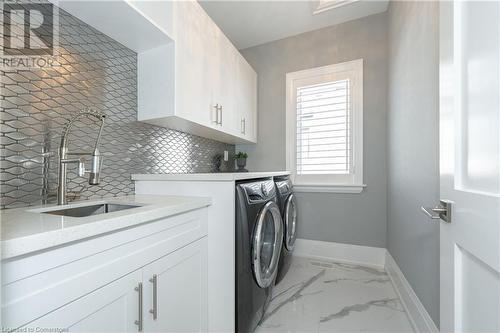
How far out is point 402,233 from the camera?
170 centimetres

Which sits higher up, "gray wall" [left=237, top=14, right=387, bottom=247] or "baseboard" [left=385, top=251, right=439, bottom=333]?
"gray wall" [left=237, top=14, right=387, bottom=247]

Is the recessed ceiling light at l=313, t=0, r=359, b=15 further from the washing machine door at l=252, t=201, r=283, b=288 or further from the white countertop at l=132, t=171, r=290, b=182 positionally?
the washing machine door at l=252, t=201, r=283, b=288

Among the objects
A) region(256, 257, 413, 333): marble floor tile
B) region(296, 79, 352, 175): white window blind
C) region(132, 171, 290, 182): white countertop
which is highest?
region(296, 79, 352, 175): white window blind

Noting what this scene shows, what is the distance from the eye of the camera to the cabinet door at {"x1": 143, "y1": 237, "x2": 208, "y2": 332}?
886mm

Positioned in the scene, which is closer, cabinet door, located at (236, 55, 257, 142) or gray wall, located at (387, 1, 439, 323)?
gray wall, located at (387, 1, 439, 323)

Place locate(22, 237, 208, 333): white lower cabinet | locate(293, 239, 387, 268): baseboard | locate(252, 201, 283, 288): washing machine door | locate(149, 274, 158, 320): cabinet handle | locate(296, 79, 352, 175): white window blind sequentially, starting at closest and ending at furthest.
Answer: locate(22, 237, 208, 333): white lower cabinet < locate(149, 274, 158, 320): cabinet handle < locate(252, 201, 283, 288): washing machine door < locate(293, 239, 387, 268): baseboard < locate(296, 79, 352, 175): white window blind

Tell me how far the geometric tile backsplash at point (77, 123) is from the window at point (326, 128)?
5.18ft

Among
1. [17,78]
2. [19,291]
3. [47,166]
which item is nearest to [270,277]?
[19,291]

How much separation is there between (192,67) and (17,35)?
86cm

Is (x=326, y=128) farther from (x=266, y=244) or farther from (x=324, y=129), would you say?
(x=266, y=244)

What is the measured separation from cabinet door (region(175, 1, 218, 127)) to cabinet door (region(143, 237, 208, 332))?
0.88 meters

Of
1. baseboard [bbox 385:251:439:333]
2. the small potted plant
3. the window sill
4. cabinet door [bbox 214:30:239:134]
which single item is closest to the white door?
baseboard [bbox 385:251:439:333]

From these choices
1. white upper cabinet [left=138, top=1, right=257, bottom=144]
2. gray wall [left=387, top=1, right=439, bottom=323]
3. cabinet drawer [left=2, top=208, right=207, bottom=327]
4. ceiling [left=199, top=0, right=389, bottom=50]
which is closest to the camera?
cabinet drawer [left=2, top=208, right=207, bottom=327]
